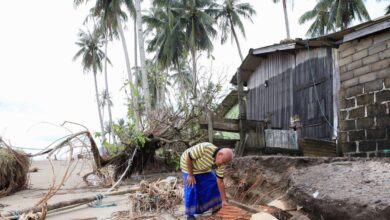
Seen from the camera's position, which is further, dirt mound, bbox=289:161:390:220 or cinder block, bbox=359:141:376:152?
cinder block, bbox=359:141:376:152

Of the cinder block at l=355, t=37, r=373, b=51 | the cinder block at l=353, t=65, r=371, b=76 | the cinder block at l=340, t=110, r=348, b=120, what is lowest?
the cinder block at l=340, t=110, r=348, b=120

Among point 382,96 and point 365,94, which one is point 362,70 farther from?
point 382,96

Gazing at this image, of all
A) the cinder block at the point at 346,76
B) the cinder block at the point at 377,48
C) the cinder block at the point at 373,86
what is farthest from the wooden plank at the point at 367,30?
the cinder block at the point at 373,86

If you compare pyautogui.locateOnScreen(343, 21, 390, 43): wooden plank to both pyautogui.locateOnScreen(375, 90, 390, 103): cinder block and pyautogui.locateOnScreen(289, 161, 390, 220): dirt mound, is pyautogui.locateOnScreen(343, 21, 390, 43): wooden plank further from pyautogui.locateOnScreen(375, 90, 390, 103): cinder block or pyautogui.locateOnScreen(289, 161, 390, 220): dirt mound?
pyautogui.locateOnScreen(289, 161, 390, 220): dirt mound

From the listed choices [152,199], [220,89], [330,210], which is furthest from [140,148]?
[330,210]

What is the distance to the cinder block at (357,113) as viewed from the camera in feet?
19.6

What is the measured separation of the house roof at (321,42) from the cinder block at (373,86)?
0.85 meters

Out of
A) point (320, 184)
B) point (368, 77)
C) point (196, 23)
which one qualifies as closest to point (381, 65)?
point (368, 77)

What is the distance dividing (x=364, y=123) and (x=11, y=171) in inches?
359

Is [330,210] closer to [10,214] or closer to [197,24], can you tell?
[10,214]

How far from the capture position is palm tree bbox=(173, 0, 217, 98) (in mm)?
27672

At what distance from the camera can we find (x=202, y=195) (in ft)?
15.2

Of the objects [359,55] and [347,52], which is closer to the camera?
[359,55]

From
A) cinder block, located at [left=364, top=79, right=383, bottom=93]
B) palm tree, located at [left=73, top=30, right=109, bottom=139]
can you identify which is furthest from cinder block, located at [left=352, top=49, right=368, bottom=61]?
palm tree, located at [left=73, top=30, right=109, bottom=139]
